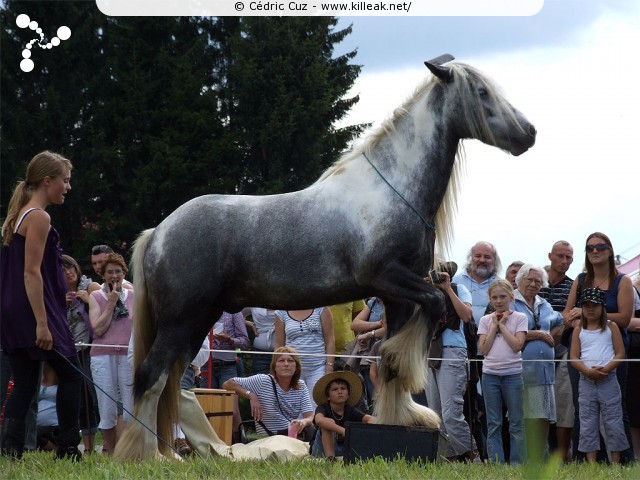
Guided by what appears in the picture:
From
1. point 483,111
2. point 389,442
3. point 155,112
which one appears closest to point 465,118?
point 483,111

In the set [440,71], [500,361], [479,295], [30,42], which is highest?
[30,42]

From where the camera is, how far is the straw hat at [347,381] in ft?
26.6

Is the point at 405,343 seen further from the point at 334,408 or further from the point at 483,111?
the point at 334,408

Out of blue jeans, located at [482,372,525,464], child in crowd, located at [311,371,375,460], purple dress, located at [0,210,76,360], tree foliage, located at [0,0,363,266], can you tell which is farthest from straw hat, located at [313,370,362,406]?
tree foliage, located at [0,0,363,266]

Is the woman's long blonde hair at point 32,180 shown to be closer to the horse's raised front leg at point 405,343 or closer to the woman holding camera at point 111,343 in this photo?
the horse's raised front leg at point 405,343

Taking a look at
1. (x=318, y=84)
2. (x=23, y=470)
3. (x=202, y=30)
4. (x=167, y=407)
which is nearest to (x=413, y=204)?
(x=167, y=407)

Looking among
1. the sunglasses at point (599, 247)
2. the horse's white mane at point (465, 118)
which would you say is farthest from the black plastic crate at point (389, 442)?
the sunglasses at point (599, 247)

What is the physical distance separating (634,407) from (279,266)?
3.91m

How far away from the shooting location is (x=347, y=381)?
320 inches

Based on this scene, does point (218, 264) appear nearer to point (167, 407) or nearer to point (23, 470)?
point (167, 407)

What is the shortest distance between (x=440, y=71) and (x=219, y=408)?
3808 millimetres

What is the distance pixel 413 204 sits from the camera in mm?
6195

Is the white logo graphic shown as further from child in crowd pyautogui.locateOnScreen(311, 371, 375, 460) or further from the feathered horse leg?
the feathered horse leg

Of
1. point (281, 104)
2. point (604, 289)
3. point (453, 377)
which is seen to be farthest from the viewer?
point (281, 104)
